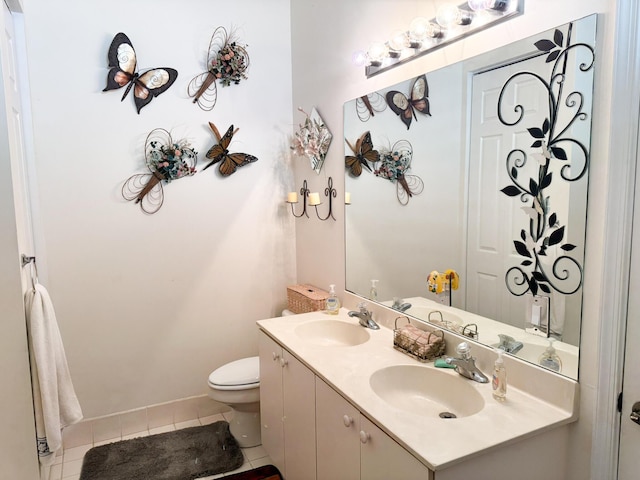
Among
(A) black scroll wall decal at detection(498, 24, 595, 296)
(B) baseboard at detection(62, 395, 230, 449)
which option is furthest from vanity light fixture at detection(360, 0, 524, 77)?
(B) baseboard at detection(62, 395, 230, 449)

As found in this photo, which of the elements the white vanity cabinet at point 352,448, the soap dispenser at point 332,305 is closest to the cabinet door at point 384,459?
the white vanity cabinet at point 352,448

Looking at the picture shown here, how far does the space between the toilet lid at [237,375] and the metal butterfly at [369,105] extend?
5.17ft

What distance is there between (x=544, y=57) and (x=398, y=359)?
1223 millimetres

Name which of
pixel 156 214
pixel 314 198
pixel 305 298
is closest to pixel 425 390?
pixel 305 298

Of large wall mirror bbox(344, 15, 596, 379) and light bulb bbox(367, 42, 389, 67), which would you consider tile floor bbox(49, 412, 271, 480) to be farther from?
light bulb bbox(367, 42, 389, 67)

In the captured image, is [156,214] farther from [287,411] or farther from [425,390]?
[425,390]

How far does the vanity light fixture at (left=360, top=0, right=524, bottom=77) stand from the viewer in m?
1.54

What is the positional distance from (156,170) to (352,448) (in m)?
2.00

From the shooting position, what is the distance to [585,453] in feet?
4.42

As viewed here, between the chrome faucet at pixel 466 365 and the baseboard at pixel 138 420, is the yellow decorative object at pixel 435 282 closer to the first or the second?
the chrome faucet at pixel 466 365

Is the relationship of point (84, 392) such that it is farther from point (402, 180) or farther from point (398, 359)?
point (402, 180)

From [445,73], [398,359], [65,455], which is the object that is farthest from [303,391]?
[65,455]

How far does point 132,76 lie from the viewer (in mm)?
2596

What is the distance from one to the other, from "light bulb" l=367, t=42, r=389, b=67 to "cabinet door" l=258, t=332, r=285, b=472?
1472 millimetres
